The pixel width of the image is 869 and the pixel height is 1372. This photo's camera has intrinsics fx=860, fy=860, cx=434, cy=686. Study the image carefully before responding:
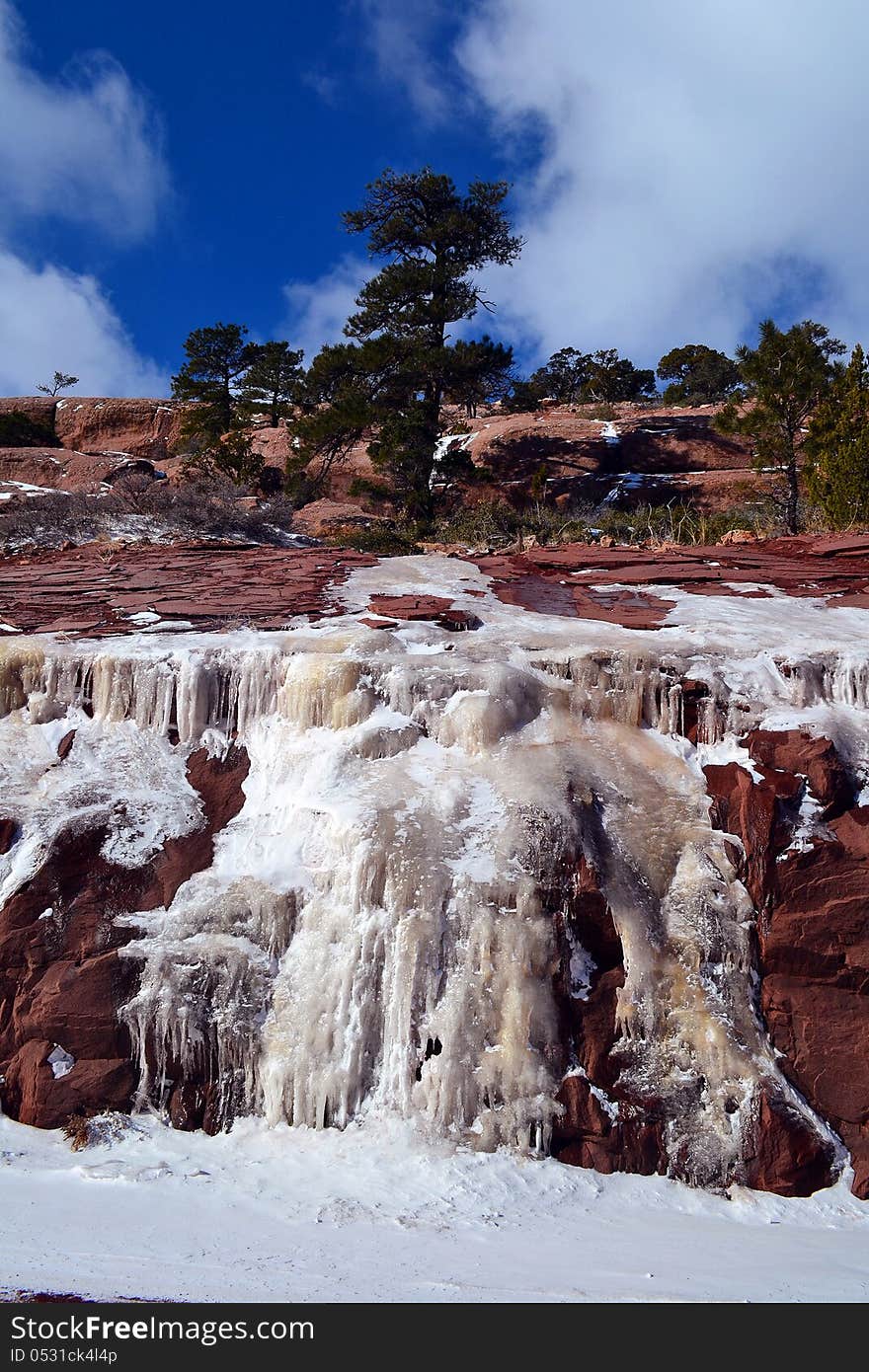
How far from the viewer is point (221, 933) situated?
5148 millimetres

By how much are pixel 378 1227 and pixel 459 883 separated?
6.18 ft

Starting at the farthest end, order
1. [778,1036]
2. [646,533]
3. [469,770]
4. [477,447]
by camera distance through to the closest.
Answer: [477,447]
[646,533]
[469,770]
[778,1036]

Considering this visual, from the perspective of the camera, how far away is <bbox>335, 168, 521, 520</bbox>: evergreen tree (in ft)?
61.2

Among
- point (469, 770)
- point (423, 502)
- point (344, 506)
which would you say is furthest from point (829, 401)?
point (469, 770)

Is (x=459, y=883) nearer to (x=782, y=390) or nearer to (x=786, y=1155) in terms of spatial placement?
(x=786, y=1155)

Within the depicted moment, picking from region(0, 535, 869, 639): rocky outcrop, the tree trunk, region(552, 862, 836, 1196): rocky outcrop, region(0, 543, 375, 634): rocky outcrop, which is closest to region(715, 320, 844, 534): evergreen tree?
the tree trunk

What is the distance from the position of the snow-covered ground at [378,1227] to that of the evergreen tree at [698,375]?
33.3 metres

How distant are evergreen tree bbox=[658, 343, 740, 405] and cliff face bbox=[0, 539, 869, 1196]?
99.4 ft

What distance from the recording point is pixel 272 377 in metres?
23.7

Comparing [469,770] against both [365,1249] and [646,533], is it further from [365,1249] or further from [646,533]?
[646,533]

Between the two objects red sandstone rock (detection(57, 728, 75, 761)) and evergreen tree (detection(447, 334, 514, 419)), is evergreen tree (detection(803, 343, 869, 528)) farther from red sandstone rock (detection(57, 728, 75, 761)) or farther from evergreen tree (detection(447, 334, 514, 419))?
red sandstone rock (detection(57, 728, 75, 761))

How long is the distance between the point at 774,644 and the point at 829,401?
1064cm

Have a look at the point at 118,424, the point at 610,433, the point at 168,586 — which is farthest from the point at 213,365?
the point at 168,586

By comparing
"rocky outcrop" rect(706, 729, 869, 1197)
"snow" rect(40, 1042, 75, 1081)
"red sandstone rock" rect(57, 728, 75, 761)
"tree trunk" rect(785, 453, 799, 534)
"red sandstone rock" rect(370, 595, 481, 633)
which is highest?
"tree trunk" rect(785, 453, 799, 534)
